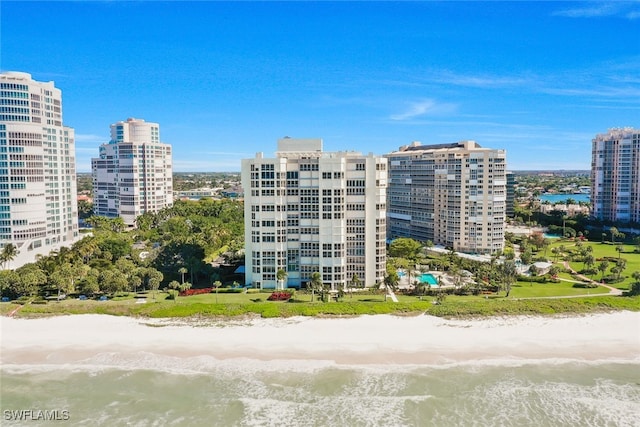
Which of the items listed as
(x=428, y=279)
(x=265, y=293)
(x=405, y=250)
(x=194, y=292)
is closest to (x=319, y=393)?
(x=265, y=293)

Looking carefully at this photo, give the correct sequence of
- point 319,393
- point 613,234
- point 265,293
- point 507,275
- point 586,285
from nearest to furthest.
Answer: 1. point 319,393
2. point 265,293
3. point 507,275
4. point 586,285
5. point 613,234

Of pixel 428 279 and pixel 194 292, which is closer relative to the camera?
pixel 194 292

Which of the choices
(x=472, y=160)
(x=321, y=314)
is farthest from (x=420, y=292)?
(x=472, y=160)

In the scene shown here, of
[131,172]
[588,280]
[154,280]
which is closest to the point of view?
[154,280]

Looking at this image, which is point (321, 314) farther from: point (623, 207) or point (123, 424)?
point (623, 207)

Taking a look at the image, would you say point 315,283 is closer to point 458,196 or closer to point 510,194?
point 458,196

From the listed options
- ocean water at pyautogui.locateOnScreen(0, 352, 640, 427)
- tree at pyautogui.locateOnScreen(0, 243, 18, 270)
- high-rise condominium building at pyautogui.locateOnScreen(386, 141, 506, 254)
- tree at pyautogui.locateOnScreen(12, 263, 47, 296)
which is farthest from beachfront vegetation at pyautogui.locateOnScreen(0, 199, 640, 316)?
ocean water at pyautogui.locateOnScreen(0, 352, 640, 427)
